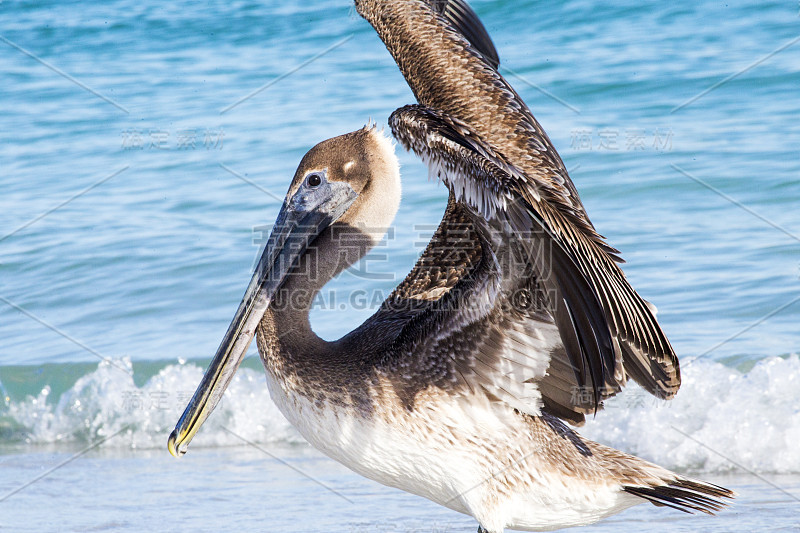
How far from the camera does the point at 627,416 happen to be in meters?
4.72

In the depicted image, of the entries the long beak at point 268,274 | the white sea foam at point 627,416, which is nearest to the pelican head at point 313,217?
the long beak at point 268,274

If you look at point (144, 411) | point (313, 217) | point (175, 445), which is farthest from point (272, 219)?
point (175, 445)

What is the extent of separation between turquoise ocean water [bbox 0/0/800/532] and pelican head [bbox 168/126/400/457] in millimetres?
812

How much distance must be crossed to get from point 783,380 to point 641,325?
8.60ft

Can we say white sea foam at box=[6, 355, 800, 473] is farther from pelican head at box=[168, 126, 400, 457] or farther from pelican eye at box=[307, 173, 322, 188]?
pelican eye at box=[307, 173, 322, 188]

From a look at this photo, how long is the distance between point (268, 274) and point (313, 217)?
0.84 ft

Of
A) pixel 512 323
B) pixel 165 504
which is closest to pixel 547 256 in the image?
pixel 512 323

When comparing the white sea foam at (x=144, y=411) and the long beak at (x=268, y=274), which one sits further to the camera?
the white sea foam at (x=144, y=411)

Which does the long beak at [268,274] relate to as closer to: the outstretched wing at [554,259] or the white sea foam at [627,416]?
the outstretched wing at [554,259]

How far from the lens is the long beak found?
3.33 meters

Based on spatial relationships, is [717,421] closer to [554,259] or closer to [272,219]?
[554,259]

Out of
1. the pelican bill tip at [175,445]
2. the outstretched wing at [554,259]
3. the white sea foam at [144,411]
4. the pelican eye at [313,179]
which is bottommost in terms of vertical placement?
the pelican bill tip at [175,445]

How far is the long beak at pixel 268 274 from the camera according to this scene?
3.33m

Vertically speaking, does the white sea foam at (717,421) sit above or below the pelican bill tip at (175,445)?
above
